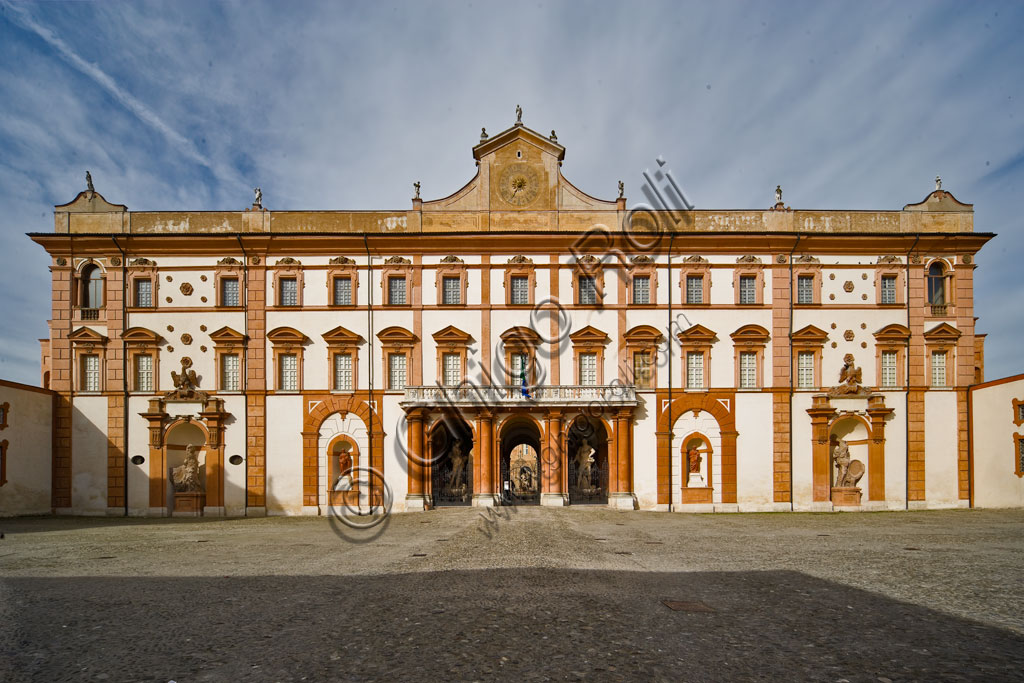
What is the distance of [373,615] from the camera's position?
33.8 ft

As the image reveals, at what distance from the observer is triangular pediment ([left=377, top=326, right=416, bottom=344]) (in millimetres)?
31625

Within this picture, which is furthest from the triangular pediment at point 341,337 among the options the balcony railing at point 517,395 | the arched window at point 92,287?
the arched window at point 92,287

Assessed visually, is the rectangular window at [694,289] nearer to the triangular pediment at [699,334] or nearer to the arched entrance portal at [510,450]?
the triangular pediment at [699,334]

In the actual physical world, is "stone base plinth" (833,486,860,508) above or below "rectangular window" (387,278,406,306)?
below

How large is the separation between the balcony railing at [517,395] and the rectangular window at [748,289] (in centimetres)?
696

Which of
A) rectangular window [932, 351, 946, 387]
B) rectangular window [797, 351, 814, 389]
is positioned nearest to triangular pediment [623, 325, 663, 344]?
rectangular window [797, 351, 814, 389]

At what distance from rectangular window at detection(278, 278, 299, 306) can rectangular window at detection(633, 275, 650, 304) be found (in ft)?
51.8

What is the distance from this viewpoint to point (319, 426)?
31500mm

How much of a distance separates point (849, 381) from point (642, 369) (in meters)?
9.31

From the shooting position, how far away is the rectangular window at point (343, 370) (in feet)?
104

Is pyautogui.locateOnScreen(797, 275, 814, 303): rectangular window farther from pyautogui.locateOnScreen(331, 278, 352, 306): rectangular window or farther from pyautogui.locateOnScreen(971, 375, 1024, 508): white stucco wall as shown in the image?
pyautogui.locateOnScreen(331, 278, 352, 306): rectangular window

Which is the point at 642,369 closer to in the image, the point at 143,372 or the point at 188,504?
the point at 188,504

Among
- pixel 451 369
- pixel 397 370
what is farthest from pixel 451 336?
pixel 397 370

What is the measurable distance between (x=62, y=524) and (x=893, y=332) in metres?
36.0
